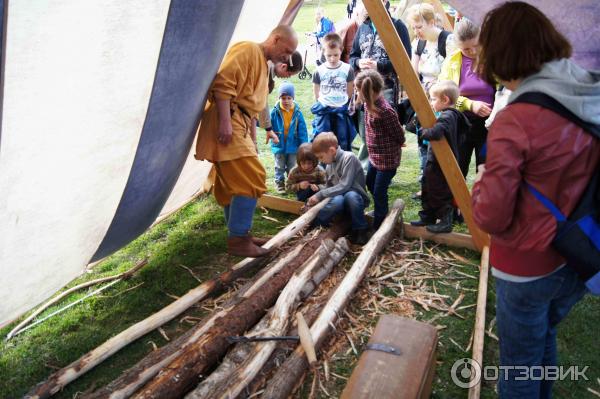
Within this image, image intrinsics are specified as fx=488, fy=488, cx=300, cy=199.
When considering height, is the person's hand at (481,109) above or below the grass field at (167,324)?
above

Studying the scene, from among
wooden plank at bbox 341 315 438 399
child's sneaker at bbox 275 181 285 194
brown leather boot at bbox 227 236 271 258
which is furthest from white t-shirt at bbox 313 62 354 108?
wooden plank at bbox 341 315 438 399

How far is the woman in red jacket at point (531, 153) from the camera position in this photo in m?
1.68

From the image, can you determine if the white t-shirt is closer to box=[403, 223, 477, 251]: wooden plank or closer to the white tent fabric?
box=[403, 223, 477, 251]: wooden plank

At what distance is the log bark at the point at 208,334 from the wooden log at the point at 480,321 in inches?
52.5

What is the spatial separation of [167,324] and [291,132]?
2691 millimetres

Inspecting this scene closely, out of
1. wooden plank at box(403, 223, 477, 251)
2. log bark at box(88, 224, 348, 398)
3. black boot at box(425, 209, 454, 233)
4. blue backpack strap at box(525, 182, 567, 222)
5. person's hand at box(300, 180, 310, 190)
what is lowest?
wooden plank at box(403, 223, 477, 251)

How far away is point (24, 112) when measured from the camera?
2.12m

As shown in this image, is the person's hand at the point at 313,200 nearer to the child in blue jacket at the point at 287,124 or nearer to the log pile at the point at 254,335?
the log pile at the point at 254,335

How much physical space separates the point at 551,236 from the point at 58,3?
6.94 feet

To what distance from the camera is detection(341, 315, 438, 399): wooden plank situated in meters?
2.00

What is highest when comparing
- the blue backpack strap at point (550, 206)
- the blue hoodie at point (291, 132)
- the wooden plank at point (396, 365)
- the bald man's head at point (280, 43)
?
the bald man's head at point (280, 43)

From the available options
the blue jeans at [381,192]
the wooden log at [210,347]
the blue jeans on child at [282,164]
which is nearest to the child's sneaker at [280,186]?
the blue jeans on child at [282,164]

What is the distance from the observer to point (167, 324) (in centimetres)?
338

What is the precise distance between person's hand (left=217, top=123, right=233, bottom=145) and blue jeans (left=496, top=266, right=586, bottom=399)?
2017 millimetres
